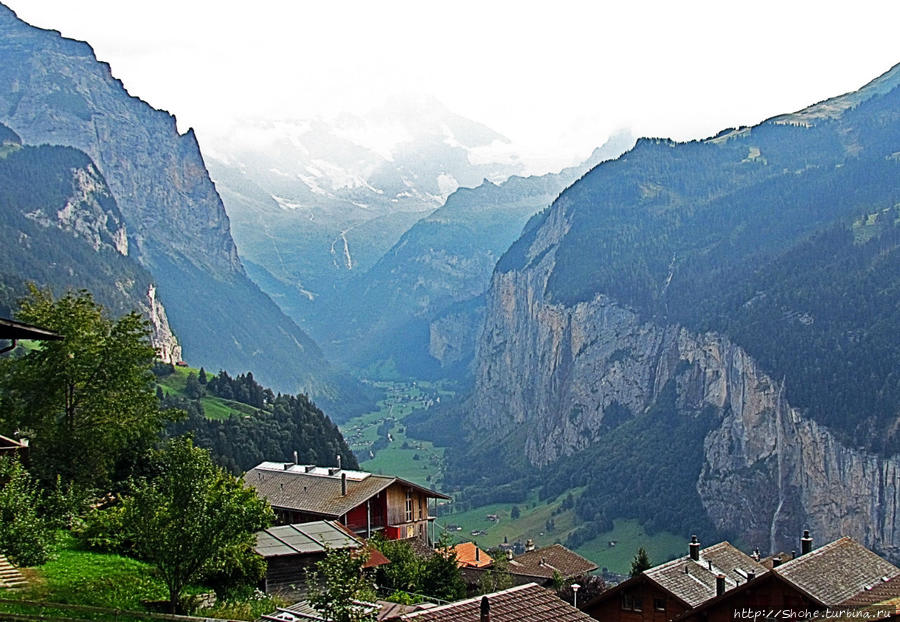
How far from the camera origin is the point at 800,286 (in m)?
186

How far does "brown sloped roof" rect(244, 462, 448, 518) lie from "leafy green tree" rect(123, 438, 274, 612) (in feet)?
96.5

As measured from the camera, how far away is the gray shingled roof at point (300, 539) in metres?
40.1

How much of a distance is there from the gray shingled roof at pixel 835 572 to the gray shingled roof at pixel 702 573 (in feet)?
18.2

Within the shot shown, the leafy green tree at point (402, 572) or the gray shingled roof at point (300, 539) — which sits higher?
the gray shingled roof at point (300, 539)

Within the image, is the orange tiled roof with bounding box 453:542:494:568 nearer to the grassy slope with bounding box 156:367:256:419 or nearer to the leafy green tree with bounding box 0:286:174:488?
the leafy green tree with bounding box 0:286:174:488

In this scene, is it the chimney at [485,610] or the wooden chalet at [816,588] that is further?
the wooden chalet at [816,588]

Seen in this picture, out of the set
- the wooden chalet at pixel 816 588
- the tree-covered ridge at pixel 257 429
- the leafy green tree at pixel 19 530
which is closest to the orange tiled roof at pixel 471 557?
the tree-covered ridge at pixel 257 429

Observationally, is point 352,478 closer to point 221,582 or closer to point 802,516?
point 221,582

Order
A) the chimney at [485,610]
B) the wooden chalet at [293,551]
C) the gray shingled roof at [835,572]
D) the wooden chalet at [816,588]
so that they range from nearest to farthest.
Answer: the chimney at [485,610] → the wooden chalet at [816,588] → the gray shingled roof at [835,572] → the wooden chalet at [293,551]

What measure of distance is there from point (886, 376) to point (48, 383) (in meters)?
137

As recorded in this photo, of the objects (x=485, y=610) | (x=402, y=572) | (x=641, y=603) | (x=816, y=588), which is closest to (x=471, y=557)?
(x=402, y=572)

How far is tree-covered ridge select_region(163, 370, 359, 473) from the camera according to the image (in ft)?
358

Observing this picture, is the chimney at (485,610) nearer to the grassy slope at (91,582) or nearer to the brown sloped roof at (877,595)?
the grassy slope at (91,582)

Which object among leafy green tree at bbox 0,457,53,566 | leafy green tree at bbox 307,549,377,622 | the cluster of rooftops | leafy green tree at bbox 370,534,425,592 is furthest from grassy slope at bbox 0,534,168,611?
leafy green tree at bbox 370,534,425,592
